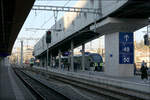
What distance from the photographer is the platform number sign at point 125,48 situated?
76.5 feet

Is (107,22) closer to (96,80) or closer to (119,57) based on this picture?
(119,57)

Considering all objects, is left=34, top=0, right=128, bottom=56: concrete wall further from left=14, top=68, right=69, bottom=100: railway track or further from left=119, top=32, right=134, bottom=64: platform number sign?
left=14, top=68, right=69, bottom=100: railway track

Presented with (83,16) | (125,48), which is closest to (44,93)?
(125,48)

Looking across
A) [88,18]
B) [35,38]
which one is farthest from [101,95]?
[35,38]

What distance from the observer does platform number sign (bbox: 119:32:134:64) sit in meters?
23.3

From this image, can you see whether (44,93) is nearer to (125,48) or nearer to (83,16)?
(125,48)

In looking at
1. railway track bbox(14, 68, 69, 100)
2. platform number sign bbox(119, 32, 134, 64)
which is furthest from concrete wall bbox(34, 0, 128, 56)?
railway track bbox(14, 68, 69, 100)

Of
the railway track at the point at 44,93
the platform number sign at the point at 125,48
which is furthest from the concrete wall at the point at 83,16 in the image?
the railway track at the point at 44,93

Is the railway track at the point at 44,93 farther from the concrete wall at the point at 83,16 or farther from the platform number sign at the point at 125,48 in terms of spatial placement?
the concrete wall at the point at 83,16

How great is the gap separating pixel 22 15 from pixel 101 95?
6.91 metres

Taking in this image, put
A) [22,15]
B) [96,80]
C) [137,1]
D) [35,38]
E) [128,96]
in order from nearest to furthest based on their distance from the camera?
[22,15], [128,96], [137,1], [96,80], [35,38]

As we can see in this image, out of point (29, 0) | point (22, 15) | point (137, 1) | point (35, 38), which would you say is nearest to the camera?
point (29, 0)

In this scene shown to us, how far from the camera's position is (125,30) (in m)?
23.2

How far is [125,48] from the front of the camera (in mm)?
23578
